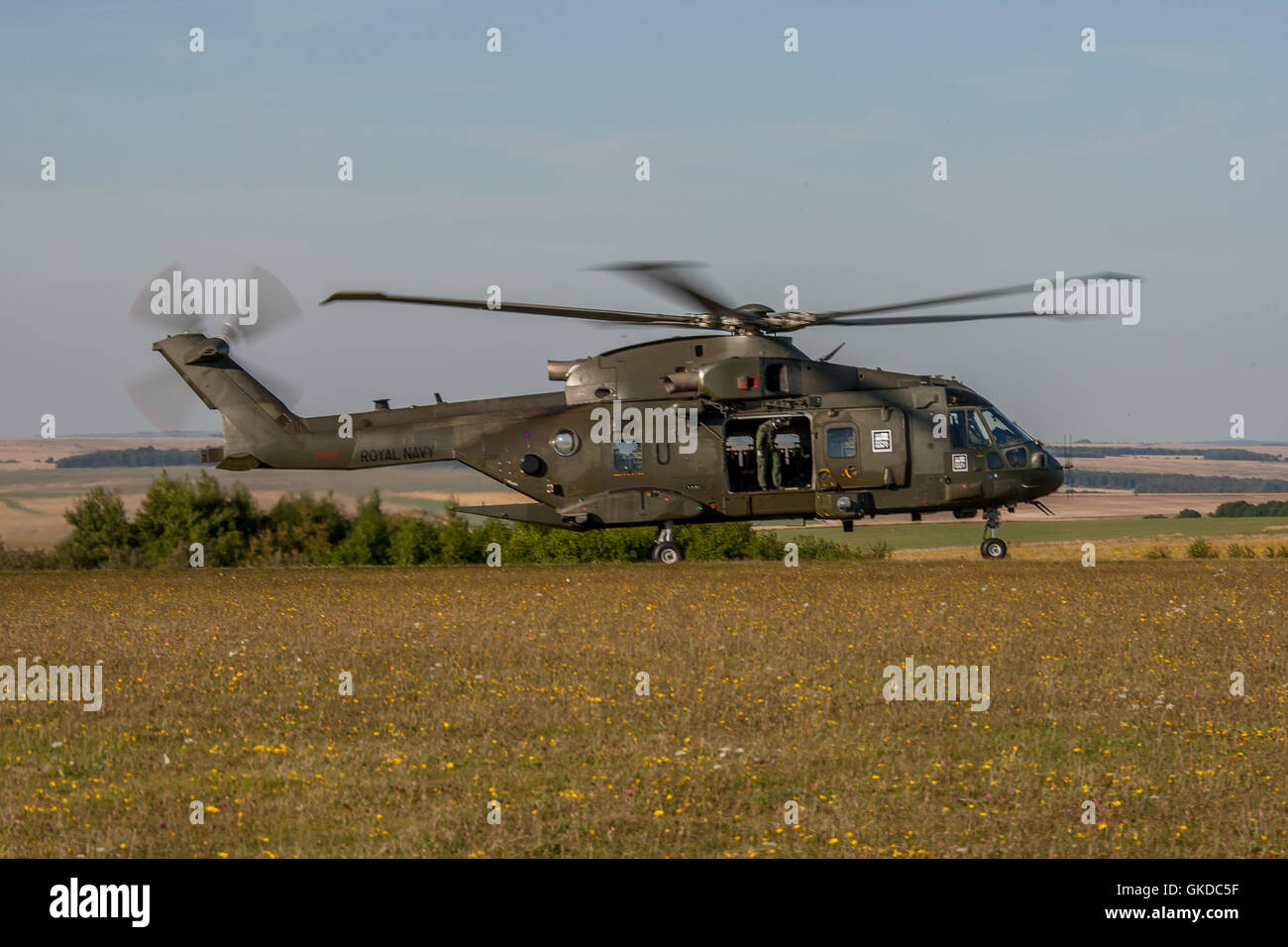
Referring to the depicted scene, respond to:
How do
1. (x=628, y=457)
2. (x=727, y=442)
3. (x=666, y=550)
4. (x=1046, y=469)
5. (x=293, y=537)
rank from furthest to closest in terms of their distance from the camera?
1. (x=293, y=537)
2. (x=666, y=550)
3. (x=1046, y=469)
4. (x=628, y=457)
5. (x=727, y=442)

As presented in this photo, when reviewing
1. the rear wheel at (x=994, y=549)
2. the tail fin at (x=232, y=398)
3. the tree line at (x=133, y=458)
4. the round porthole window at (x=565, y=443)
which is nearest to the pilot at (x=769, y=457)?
the round porthole window at (x=565, y=443)

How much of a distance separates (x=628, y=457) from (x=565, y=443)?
4.81 ft

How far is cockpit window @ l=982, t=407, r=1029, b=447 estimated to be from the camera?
30.1 metres

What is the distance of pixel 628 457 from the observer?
30.1 meters

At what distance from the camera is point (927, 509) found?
30156 millimetres

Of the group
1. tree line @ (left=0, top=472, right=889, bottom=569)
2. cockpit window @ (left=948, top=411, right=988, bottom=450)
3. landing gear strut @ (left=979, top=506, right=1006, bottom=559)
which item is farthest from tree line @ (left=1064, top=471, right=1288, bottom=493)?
cockpit window @ (left=948, top=411, right=988, bottom=450)

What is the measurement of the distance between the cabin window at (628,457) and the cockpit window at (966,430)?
271 inches

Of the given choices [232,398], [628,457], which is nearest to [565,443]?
[628,457]

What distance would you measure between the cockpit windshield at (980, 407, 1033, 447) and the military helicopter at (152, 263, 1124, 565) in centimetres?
3

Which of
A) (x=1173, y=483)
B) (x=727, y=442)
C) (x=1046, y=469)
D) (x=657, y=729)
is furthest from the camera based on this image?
(x=1173, y=483)

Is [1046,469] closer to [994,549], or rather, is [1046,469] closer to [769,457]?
[994,549]

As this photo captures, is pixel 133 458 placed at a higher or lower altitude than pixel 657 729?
higher

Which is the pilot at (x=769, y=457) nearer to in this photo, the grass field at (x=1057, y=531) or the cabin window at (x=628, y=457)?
the cabin window at (x=628, y=457)
